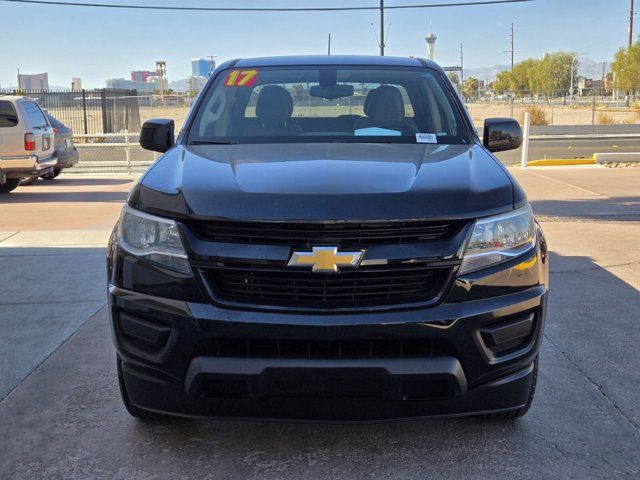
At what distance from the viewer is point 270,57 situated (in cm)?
503

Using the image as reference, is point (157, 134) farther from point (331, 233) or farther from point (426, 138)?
point (331, 233)

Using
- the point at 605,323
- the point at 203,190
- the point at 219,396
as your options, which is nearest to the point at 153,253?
the point at 203,190

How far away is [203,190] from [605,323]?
328 cm

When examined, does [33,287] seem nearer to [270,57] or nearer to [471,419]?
[270,57]

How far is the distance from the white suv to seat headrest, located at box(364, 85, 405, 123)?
9.94m

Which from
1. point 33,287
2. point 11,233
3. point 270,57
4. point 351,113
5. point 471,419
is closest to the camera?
point 471,419

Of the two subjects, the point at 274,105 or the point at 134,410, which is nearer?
the point at 134,410

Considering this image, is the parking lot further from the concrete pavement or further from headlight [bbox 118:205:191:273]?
headlight [bbox 118:205:191:273]

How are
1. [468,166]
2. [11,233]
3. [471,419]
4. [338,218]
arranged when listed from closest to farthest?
[338,218], [468,166], [471,419], [11,233]

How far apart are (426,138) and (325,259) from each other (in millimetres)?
1526

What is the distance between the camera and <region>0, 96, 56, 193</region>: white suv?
1296 cm

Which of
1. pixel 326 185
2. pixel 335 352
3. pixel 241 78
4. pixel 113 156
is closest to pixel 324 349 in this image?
pixel 335 352

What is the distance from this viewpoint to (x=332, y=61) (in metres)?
4.89

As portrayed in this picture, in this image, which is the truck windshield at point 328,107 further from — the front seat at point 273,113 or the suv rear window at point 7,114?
the suv rear window at point 7,114
